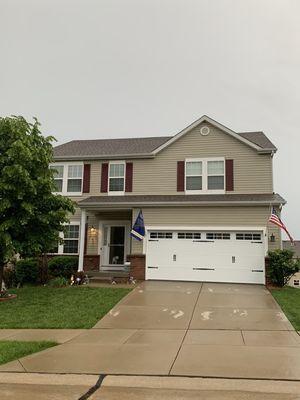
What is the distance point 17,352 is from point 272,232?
12.1 meters

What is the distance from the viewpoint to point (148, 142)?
2183 cm

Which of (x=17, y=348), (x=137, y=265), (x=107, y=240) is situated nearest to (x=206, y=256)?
(x=137, y=265)

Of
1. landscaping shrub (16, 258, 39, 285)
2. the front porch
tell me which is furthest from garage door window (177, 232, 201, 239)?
landscaping shrub (16, 258, 39, 285)

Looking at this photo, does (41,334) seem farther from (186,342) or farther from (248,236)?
(248,236)

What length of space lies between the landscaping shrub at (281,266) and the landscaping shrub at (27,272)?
1011 cm

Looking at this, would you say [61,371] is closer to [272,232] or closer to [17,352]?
[17,352]

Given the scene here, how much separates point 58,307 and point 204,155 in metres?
10.4

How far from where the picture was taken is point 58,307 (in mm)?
11633

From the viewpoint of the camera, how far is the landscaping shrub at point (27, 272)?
1695cm

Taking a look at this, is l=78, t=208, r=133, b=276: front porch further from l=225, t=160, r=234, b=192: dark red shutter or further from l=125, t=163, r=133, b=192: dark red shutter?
l=225, t=160, r=234, b=192: dark red shutter

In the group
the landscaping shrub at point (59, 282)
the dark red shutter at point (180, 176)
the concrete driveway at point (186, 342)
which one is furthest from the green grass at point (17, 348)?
the dark red shutter at point (180, 176)

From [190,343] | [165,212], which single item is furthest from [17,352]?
[165,212]

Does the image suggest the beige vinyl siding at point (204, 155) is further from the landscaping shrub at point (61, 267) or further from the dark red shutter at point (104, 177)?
the landscaping shrub at point (61, 267)

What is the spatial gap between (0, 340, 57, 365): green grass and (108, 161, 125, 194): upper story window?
11875mm
